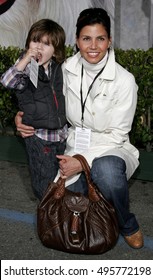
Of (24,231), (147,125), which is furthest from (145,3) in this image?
(24,231)

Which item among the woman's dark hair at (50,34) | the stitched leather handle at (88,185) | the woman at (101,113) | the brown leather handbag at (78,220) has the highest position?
the woman's dark hair at (50,34)

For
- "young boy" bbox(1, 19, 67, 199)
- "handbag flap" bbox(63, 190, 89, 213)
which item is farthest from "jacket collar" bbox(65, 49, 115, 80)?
"handbag flap" bbox(63, 190, 89, 213)

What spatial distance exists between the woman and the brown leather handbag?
3.0 inches

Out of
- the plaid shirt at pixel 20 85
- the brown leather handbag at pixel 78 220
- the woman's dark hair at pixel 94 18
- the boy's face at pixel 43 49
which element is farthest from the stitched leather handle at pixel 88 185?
the woman's dark hair at pixel 94 18

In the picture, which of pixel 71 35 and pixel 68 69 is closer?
pixel 68 69

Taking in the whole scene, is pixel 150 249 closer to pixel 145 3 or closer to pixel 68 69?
pixel 68 69

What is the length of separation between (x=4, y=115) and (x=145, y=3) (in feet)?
6.99

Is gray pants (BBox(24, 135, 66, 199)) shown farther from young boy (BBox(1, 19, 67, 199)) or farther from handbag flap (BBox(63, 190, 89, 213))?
handbag flap (BBox(63, 190, 89, 213))

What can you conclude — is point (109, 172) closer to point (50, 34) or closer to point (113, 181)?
point (113, 181)

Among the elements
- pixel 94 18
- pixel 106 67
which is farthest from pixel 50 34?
pixel 106 67

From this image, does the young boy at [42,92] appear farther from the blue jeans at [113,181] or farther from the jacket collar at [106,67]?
the blue jeans at [113,181]

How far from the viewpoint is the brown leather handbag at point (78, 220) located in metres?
3.54

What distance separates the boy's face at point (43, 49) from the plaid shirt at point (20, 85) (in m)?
0.11

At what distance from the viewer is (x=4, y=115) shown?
17.8ft
